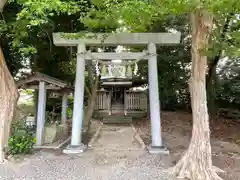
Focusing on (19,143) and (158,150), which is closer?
(19,143)

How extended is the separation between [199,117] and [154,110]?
7.67 ft

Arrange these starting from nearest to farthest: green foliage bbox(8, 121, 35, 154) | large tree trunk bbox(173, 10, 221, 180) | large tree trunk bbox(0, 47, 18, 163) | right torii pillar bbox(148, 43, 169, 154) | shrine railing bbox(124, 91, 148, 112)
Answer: large tree trunk bbox(173, 10, 221, 180) < large tree trunk bbox(0, 47, 18, 163) < green foliage bbox(8, 121, 35, 154) < right torii pillar bbox(148, 43, 169, 154) < shrine railing bbox(124, 91, 148, 112)

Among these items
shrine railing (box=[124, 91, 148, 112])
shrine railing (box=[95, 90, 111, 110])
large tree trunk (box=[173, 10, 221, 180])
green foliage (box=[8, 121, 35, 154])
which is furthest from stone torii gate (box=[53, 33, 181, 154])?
shrine railing (box=[95, 90, 111, 110])

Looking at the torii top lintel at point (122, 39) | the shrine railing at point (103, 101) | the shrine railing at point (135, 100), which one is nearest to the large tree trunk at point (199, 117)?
the torii top lintel at point (122, 39)

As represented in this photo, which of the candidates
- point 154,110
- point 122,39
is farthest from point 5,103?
point 154,110

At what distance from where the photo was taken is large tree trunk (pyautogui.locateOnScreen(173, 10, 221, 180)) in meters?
5.81

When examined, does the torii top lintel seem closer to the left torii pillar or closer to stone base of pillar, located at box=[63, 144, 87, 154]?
the left torii pillar

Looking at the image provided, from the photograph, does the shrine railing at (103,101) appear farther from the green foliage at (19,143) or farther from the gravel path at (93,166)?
the green foliage at (19,143)

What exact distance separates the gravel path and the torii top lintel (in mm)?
3412

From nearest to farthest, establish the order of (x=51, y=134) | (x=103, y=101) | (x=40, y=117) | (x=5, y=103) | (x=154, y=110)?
1. (x=5, y=103)
2. (x=154, y=110)
3. (x=40, y=117)
4. (x=51, y=134)
5. (x=103, y=101)

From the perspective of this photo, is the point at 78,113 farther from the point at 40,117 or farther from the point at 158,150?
the point at 158,150

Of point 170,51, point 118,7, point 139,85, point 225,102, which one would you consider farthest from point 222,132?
point 118,7

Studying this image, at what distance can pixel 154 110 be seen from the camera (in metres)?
8.24

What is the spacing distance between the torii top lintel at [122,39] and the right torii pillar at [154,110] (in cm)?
26
